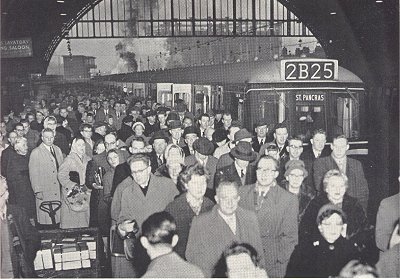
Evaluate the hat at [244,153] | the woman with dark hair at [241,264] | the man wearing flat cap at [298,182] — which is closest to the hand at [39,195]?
the hat at [244,153]

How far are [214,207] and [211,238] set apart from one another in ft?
0.75

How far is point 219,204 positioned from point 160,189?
1041 mm

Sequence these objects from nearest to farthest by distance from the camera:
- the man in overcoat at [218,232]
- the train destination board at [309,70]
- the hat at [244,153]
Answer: the man in overcoat at [218,232]
the hat at [244,153]
the train destination board at [309,70]

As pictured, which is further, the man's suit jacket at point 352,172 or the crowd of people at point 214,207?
the man's suit jacket at point 352,172

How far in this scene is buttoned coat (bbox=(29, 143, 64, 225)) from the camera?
22.7 feet

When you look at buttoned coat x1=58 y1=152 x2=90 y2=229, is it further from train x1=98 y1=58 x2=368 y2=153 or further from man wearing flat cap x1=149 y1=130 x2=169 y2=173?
train x1=98 y1=58 x2=368 y2=153

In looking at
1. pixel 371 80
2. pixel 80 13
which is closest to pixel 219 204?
pixel 371 80

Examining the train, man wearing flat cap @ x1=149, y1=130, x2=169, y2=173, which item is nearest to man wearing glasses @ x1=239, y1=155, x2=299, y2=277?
man wearing flat cap @ x1=149, y1=130, x2=169, y2=173

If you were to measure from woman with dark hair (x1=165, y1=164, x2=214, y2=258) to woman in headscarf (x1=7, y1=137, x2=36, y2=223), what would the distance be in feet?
9.19

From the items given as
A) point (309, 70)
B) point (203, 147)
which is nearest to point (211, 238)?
point (203, 147)

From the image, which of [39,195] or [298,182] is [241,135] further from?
[39,195]

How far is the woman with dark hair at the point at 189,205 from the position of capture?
4398 mm

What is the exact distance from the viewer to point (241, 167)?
563cm

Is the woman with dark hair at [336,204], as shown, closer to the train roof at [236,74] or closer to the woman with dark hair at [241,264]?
the woman with dark hair at [241,264]
